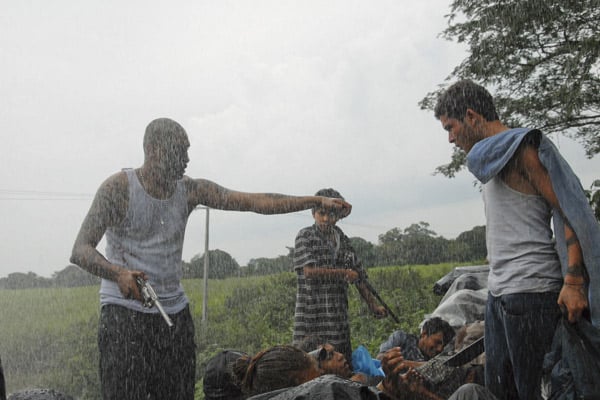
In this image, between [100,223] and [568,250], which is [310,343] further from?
[568,250]

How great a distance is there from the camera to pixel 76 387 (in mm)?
11555

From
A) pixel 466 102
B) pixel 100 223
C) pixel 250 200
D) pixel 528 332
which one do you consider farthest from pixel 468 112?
pixel 100 223

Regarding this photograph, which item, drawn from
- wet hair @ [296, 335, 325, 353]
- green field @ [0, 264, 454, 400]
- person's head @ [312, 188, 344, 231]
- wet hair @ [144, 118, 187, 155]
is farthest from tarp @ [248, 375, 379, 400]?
green field @ [0, 264, 454, 400]

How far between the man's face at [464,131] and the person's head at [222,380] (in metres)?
1.59

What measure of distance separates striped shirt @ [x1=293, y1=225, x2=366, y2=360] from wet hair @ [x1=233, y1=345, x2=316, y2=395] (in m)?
1.22

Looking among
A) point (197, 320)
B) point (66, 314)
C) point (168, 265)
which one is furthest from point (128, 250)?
point (66, 314)

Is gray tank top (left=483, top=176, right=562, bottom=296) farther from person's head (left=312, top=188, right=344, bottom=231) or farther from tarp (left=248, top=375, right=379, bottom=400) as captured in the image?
person's head (left=312, top=188, right=344, bottom=231)

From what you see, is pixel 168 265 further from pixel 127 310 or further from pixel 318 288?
pixel 318 288

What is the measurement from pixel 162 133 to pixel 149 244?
52 cm

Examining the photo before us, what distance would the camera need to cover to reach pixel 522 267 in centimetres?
248

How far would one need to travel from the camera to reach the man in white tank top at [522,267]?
2.41 m

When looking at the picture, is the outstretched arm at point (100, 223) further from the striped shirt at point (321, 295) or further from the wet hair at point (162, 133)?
the striped shirt at point (321, 295)

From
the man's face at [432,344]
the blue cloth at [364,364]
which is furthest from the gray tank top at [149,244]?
the man's face at [432,344]

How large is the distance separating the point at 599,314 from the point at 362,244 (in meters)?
11.7
